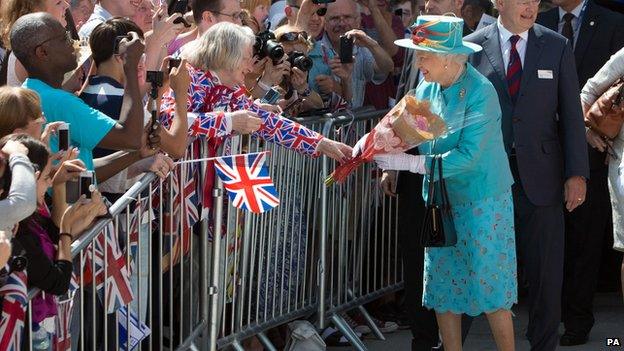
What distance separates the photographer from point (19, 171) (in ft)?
14.5

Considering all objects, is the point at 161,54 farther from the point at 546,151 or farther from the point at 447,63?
the point at 546,151

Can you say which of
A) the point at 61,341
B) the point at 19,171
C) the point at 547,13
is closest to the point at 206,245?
the point at 61,341

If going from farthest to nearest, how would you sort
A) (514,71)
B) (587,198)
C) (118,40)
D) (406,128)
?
(587,198), (514,71), (406,128), (118,40)

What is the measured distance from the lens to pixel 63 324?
17.3 feet

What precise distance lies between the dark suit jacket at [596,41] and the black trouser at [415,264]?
5.96 feet

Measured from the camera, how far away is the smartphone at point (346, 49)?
880cm

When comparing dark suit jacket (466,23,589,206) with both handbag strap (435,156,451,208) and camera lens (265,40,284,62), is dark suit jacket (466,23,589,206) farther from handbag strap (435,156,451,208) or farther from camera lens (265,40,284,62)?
camera lens (265,40,284,62)

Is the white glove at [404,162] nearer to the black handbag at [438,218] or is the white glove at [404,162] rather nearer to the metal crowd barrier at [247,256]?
the black handbag at [438,218]

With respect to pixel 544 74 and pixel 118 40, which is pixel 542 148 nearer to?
pixel 544 74

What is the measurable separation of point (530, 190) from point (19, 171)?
11.9 ft

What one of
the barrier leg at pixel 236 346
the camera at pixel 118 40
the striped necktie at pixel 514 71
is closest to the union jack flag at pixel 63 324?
the camera at pixel 118 40

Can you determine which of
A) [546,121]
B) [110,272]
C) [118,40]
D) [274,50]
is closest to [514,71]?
[546,121]

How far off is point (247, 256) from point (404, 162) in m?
1.11

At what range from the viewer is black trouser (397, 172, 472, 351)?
7.56 metres
